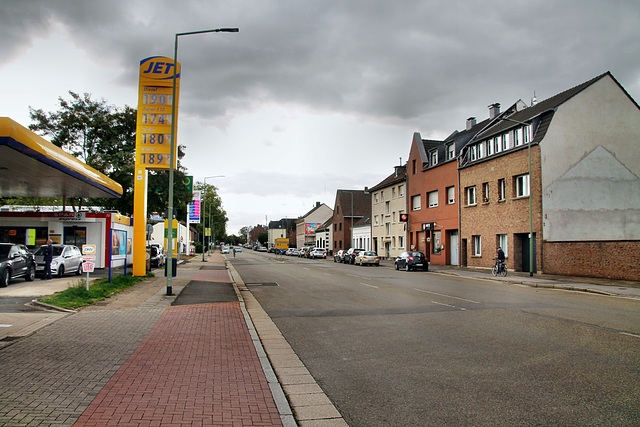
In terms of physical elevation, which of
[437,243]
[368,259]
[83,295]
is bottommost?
[368,259]

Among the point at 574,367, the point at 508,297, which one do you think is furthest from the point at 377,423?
the point at 508,297

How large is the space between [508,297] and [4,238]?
25677 millimetres

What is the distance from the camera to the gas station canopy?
9953 millimetres

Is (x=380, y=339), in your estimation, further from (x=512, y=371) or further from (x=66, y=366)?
(x=66, y=366)

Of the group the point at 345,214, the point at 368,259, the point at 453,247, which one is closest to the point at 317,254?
the point at 345,214

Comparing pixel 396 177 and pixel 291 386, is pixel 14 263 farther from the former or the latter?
pixel 396 177

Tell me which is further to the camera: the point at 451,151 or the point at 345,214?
the point at 345,214

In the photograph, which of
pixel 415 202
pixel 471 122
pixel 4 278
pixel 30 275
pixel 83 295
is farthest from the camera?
pixel 415 202

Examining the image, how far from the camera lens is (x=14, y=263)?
17031 mm

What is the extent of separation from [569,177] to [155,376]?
92.7 ft

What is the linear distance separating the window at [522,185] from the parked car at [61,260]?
84.7 ft

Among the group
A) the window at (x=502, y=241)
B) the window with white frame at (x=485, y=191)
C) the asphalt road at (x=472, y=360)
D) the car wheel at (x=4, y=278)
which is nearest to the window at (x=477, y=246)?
the window at (x=502, y=241)

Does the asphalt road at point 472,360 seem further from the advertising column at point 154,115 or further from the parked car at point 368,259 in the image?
the parked car at point 368,259

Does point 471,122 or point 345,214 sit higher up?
point 471,122
